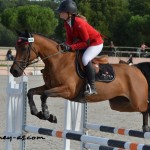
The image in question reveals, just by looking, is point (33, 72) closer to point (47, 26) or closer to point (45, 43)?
point (45, 43)

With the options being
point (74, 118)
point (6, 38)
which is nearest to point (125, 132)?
point (74, 118)

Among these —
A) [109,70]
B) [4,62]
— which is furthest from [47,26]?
[109,70]

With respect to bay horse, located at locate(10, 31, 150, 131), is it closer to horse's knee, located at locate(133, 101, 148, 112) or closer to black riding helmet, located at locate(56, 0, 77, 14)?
horse's knee, located at locate(133, 101, 148, 112)

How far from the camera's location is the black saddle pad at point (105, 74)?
7800mm

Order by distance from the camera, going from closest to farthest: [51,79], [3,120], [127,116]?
[51,79] < [3,120] < [127,116]

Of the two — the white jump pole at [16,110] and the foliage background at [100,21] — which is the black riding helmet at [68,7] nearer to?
the white jump pole at [16,110]

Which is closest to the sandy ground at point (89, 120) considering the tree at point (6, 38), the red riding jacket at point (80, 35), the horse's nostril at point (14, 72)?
the horse's nostril at point (14, 72)

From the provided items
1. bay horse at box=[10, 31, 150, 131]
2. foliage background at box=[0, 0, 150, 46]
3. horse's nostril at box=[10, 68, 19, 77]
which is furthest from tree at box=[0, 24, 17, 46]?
horse's nostril at box=[10, 68, 19, 77]

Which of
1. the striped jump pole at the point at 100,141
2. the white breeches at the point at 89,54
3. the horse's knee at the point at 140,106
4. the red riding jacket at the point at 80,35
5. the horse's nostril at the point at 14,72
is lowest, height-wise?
the striped jump pole at the point at 100,141

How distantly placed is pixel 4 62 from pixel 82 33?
1050 inches

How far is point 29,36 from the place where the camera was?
291 inches

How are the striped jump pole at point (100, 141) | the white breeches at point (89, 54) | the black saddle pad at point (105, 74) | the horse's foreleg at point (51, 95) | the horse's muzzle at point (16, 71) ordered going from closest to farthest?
the striped jump pole at point (100, 141) → the horse's foreleg at point (51, 95) → the horse's muzzle at point (16, 71) → the white breeches at point (89, 54) → the black saddle pad at point (105, 74)

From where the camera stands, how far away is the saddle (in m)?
7.64

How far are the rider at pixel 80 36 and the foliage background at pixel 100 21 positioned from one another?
4733 cm
